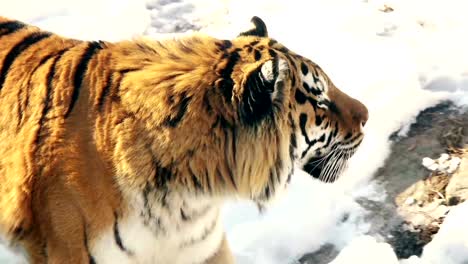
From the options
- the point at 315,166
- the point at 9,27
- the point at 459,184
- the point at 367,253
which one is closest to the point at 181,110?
the point at 315,166

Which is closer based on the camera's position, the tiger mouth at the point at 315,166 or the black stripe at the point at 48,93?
the black stripe at the point at 48,93

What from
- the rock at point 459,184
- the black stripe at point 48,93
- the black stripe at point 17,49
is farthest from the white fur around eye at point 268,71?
the rock at point 459,184

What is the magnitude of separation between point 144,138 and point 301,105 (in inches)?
14.7

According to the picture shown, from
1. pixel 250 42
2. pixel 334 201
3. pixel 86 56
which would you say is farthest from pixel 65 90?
pixel 334 201

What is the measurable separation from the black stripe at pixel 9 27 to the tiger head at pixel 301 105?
23.5 inches

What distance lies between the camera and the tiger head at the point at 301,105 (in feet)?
5.36

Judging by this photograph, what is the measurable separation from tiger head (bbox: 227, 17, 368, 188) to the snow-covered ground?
352 millimetres

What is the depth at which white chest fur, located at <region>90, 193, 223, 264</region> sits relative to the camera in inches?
68.5

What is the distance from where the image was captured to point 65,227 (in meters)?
1.72

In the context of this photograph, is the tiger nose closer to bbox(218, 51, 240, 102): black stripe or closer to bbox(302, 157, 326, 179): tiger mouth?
bbox(302, 157, 326, 179): tiger mouth

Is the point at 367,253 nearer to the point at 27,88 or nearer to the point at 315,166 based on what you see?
the point at 315,166

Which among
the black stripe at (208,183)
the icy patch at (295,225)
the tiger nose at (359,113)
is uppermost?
the tiger nose at (359,113)

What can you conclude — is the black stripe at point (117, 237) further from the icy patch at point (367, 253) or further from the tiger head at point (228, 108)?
Answer: the icy patch at point (367, 253)

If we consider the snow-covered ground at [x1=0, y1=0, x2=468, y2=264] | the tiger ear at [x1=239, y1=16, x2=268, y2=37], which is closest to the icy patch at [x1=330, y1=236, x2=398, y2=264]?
the snow-covered ground at [x1=0, y1=0, x2=468, y2=264]
